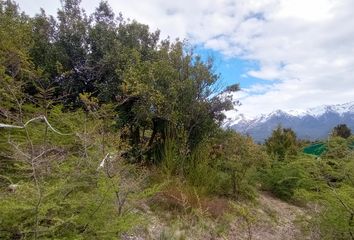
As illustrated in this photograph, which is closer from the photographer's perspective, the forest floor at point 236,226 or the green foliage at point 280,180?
the forest floor at point 236,226

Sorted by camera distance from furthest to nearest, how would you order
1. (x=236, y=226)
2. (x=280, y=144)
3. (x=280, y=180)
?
1. (x=280, y=144)
2. (x=280, y=180)
3. (x=236, y=226)

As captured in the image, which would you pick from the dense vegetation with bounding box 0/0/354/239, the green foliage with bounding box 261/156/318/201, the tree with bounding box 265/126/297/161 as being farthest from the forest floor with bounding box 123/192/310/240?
the tree with bounding box 265/126/297/161

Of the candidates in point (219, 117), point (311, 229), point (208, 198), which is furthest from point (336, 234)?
point (219, 117)

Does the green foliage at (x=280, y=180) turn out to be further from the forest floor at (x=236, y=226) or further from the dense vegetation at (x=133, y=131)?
the forest floor at (x=236, y=226)

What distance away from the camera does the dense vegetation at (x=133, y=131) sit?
4.02 metres

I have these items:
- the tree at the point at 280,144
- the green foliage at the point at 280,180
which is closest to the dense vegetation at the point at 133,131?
the green foliage at the point at 280,180

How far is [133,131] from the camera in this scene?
9078 millimetres

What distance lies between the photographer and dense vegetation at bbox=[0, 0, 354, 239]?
4.02 m

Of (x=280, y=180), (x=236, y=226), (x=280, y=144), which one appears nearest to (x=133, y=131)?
(x=236, y=226)

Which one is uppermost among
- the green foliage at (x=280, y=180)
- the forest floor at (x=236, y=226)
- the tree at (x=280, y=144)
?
the tree at (x=280, y=144)

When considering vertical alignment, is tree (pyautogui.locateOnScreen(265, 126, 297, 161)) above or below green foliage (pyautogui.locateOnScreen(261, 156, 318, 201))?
above

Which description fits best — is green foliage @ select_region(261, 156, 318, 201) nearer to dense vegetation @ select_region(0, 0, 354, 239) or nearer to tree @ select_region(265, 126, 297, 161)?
dense vegetation @ select_region(0, 0, 354, 239)

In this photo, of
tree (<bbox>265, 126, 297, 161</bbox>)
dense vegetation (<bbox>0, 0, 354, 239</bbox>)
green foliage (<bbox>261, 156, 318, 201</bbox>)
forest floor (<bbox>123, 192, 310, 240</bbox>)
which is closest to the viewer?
dense vegetation (<bbox>0, 0, 354, 239</bbox>)

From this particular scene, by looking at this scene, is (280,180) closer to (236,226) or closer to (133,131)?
(236,226)
